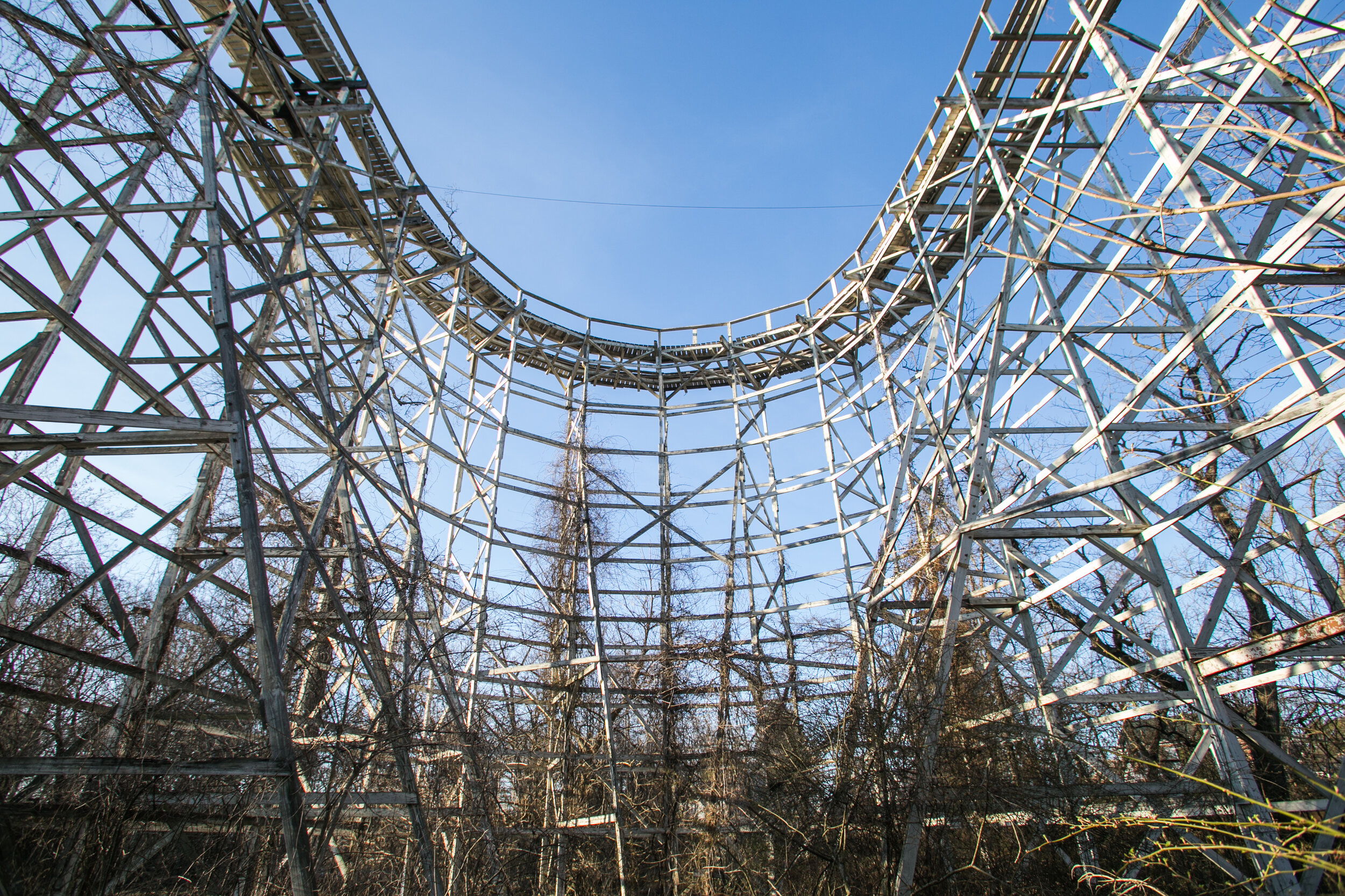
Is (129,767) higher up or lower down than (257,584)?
lower down

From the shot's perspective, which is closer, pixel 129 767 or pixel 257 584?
pixel 129 767

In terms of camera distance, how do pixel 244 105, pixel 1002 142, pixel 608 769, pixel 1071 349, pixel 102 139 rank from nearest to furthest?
pixel 102 139
pixel 1071 349
pixel 244 105
pixel 1002 142
pixel 608 769

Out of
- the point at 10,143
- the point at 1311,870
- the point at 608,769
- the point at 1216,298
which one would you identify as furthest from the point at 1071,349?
the point at 10,143

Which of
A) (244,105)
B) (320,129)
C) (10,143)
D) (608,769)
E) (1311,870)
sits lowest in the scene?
(1311,870)

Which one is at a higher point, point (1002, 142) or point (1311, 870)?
point (1002, 142)

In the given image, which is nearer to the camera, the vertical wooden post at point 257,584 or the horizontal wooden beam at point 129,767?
the horizontal wooden beam at point 129,767

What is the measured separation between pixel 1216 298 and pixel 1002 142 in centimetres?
431

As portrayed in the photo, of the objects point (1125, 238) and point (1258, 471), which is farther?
point (1258, 471)

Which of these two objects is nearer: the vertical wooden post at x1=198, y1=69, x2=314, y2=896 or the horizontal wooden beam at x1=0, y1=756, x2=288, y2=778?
the horizontal wooden beam at x1=0, y1=756, x2=288, y2=778

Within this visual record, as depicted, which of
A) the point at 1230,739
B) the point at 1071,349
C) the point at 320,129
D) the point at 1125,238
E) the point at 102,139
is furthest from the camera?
the point at 320,129

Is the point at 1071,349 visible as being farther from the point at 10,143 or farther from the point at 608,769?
the point at 10,143

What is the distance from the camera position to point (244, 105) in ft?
28.7

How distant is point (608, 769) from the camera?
11859 millimetres

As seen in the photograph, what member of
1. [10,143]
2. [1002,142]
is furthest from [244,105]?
[1002,142]
